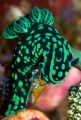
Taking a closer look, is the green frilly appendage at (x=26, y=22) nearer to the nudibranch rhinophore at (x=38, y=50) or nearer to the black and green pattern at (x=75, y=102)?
the nudibranch rhinophore at (x=38, y=50)

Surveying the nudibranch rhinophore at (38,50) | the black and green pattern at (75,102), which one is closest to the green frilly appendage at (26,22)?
the nudibranch rhinophore at (38,50)

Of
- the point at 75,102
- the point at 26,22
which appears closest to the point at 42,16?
the point at 26,22

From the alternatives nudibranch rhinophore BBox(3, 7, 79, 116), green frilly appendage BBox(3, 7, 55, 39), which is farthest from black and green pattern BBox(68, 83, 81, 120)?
green frilly appendage BBox(3, 7, 55, 39)

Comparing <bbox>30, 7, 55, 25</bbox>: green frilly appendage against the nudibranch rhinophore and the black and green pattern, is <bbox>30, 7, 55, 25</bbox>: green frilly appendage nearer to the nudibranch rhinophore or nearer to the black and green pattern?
the nudibranch rhinophore

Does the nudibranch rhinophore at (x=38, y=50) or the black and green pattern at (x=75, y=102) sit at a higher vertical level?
the nudibranch rhinophore at (x=38, y=50)

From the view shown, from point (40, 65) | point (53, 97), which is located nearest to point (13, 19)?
point (40, 65)

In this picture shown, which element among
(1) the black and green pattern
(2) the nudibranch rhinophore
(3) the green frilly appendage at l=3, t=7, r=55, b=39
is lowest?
(1) the black and green pattern

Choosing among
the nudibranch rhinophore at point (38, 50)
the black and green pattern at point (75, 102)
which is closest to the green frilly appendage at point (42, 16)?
the nudibranch rhinophore at point (38, 50)

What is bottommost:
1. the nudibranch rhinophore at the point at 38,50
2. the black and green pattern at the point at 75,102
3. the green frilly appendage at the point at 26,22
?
the black and green pattern at the point at 75,102

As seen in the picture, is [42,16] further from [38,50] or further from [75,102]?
[75,102]
